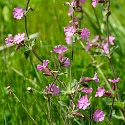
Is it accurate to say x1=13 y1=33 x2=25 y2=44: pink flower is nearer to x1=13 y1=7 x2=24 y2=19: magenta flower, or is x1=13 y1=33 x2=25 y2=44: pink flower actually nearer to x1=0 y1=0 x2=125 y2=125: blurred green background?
x1=13 y1=7 x2=24 y2=19: magenta flower

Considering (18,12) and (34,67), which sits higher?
(18,12)

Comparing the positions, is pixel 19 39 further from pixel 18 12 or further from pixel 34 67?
pixel 34 67

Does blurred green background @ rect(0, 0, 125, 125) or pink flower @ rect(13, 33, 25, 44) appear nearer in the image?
pink flower @ rect(13, 33, 25, 44)

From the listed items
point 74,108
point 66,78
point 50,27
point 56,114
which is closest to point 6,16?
point 50,27

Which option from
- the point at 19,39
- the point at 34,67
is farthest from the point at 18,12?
the point at 34,67

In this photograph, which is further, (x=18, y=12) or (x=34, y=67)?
(x=34, y=67)

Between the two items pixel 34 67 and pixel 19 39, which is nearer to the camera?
pixel 19 39

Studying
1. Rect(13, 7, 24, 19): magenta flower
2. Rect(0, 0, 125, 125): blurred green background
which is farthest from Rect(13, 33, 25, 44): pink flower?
Rect(0, 0, 125, 125): blurred green background

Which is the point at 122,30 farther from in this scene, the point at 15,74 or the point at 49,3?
the point at 49,3

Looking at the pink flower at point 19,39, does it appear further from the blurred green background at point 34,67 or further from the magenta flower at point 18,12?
the blurred green background at point 34,67

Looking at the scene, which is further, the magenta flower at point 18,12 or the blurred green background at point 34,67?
the blurred green background at point 34,67

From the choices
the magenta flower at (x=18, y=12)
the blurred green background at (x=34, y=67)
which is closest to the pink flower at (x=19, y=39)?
the magenta flower at (x=18, y=12)
